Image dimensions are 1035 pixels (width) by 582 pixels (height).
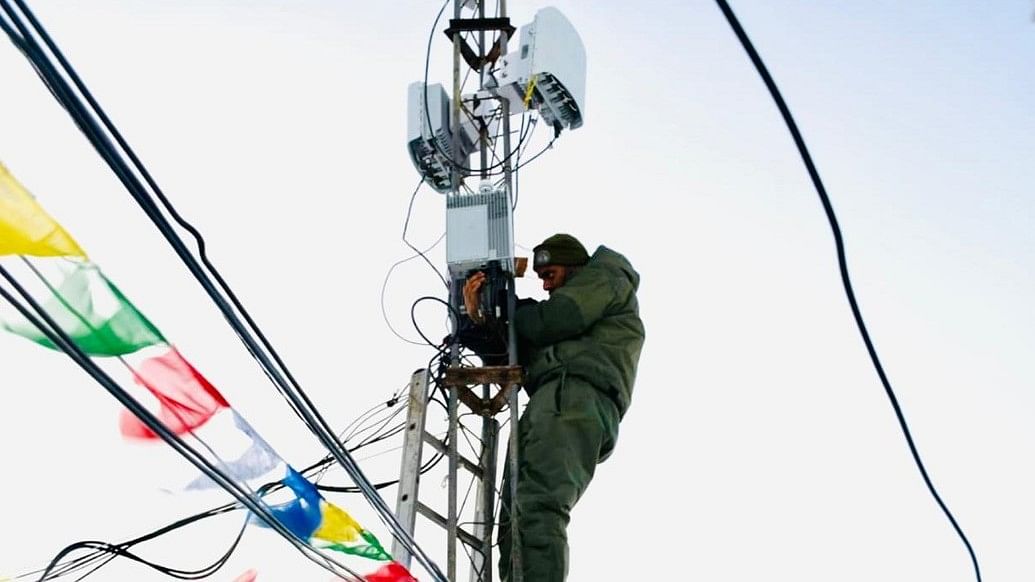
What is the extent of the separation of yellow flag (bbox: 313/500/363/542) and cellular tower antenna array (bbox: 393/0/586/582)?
0.97 metres

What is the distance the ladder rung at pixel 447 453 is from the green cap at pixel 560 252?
109 centimetres

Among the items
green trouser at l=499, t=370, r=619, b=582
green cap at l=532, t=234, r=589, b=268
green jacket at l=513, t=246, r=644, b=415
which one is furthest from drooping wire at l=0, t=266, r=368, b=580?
green cap at l=532, t=234, r=589, b=268

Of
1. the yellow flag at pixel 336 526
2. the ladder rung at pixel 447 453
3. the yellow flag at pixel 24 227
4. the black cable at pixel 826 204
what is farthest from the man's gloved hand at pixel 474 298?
the yellow flag at pixel 24 227

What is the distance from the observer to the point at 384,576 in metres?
3.91

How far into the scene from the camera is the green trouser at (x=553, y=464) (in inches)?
177

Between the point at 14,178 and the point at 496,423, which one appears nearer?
the point at 14,178

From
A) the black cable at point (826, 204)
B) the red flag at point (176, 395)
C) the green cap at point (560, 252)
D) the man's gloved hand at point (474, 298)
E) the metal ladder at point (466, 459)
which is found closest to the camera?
the black cable at point (826, 204)

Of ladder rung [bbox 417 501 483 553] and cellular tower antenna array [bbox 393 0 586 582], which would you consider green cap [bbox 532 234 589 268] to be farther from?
ladder rung [bbox 417 501 483 553]

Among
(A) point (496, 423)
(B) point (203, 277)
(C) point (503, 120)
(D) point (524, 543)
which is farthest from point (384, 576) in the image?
(C) point (503, 120)

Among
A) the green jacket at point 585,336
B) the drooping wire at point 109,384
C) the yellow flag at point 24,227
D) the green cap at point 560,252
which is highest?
the green cap at point 560,252

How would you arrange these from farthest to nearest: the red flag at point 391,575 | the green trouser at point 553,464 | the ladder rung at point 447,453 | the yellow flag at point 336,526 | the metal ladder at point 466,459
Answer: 1. the ladder rung at point 447,453
2. the metal ladder at point 466,459
3. the green trouser at point 553,464
4. the red flag at point 391,575
5. the yellow flag at point 336,526

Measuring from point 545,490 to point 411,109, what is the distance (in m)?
2.55

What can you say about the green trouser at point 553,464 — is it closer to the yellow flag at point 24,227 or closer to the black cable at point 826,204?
the black cable at point 826,204

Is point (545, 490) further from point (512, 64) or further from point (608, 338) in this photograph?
point (512, 64)
